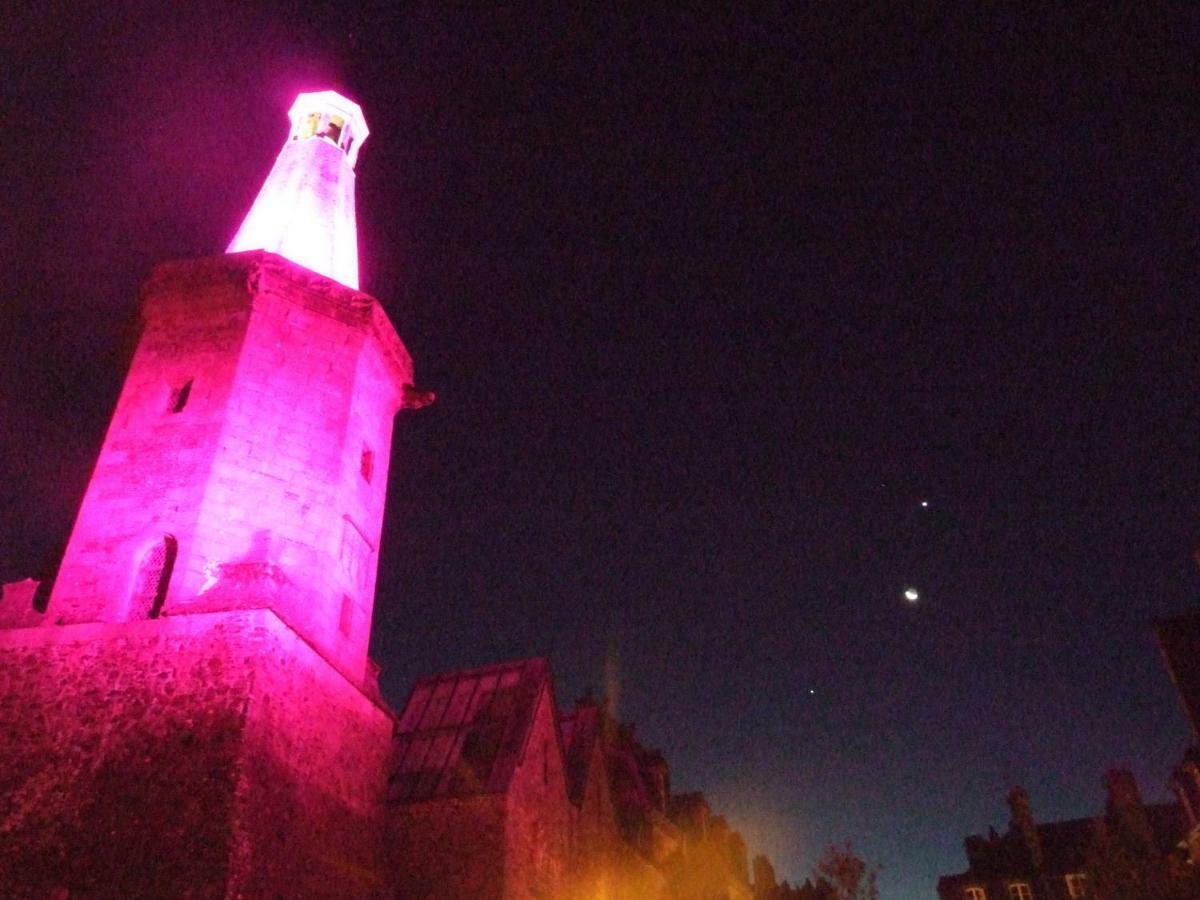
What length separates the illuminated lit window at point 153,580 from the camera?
15969 millimetres

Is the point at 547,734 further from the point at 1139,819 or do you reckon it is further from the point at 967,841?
the point at 967,841

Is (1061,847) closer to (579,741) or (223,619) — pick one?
(579,741)

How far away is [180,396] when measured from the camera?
18.5 metres

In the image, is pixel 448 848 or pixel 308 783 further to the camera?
pixel 448 848

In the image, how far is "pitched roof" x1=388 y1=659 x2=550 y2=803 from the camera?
65.5 ft

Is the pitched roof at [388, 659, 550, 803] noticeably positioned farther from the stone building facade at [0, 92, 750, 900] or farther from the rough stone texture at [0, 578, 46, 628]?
the rough stone texture at [0, 578, 46, 628]

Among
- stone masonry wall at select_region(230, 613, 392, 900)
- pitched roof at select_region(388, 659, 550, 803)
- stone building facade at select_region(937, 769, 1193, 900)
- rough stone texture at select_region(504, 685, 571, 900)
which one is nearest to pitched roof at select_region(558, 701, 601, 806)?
rough stone texture at select_region(504, 685, 571, 900)

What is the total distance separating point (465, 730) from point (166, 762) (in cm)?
902

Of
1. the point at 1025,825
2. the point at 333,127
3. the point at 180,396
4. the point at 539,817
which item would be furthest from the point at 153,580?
the point at 1025,825

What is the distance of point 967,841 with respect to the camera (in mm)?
62281

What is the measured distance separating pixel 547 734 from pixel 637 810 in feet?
34.7

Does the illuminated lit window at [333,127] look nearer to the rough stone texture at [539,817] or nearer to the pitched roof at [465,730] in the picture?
the pitched roof at [465,730]

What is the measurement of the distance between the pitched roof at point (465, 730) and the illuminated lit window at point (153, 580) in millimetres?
7074

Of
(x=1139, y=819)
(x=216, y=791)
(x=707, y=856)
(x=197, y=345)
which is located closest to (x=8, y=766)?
(x=216, y=791)
